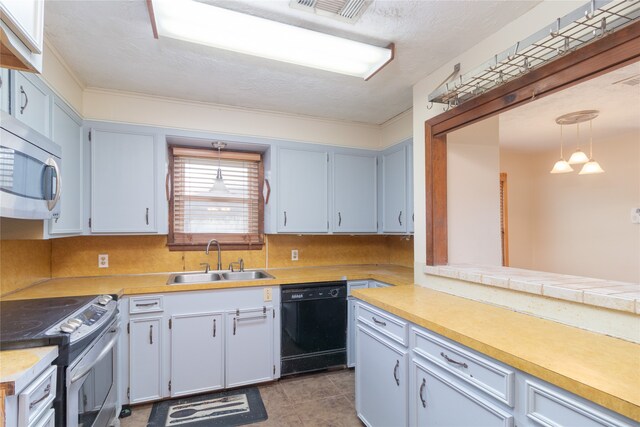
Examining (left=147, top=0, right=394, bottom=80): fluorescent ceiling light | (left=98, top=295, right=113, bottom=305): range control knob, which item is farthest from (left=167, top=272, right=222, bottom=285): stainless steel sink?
(left=147, top=0, right=394, bottom=80): fluorescent ceiling light

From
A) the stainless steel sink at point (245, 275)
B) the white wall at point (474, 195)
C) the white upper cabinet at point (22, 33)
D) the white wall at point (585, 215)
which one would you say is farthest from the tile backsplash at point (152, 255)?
the white wall at point (585, 215)

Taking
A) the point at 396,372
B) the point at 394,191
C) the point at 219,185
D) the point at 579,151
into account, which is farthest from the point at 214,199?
the point at 579,151

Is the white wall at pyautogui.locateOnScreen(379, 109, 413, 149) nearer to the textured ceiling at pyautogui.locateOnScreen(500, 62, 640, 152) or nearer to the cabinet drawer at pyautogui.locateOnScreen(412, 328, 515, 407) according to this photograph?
the textured ceiling at pyautogui.locateOnScreen(500, 62, 640, 152)

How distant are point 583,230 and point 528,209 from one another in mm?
794

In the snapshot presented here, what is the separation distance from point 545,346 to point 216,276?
257cm

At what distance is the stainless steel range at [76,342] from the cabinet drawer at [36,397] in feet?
0.18

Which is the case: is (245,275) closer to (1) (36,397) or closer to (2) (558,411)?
(1) (36,397)

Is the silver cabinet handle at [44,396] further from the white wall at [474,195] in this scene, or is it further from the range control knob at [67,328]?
the white wall at [474,195]

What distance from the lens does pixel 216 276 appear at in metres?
3.03

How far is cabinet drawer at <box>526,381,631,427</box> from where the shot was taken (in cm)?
91

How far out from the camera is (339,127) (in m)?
3.41

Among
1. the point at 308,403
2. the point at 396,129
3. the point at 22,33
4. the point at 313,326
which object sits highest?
the point at 396,129

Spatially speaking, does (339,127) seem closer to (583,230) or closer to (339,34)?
(339,34)

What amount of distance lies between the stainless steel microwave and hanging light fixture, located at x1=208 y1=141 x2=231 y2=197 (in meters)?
1.30
